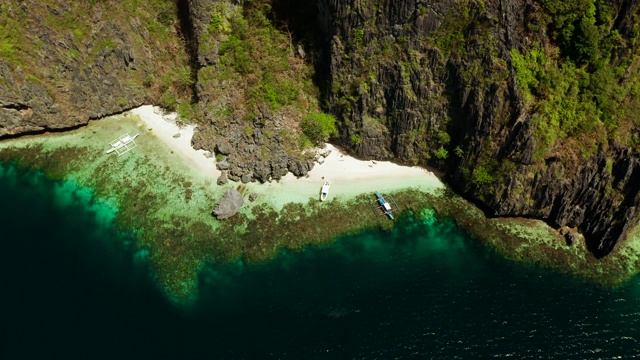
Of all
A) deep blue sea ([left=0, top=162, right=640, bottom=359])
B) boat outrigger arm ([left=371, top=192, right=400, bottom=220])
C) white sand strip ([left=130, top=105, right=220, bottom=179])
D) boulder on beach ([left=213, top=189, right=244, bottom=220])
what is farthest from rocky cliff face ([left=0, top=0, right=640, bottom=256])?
deep blue sea ([left=0, top=162, right=640, bottom=359])

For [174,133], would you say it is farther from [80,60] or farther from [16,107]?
[16,107]

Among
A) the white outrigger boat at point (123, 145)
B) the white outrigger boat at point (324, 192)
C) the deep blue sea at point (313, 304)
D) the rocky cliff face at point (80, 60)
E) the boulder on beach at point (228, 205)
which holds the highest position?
the rocky cliff face at point (80, 60)

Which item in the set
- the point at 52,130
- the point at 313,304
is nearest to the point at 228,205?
the point at 313,304

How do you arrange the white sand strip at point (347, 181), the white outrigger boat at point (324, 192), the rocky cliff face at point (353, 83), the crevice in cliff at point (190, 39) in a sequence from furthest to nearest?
the crevice in cliff at point (190, 39), the white sand strip at point (347, 181), the white outrigger boat at point (324, 192), the rocky cliff face at point (353, 83)

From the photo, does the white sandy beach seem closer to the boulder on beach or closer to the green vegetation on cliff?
the boulder on beach

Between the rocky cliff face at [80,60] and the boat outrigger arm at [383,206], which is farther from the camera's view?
the rocky cliff face at [80,60]

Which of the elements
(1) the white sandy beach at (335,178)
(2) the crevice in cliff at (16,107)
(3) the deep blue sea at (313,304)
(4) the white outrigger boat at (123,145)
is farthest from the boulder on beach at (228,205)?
(2) the crevice in cliff at (16,107)

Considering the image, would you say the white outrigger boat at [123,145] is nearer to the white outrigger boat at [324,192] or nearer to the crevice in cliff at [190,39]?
the crevice in cliff at [190,39]
